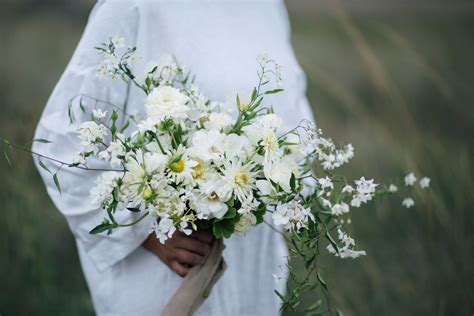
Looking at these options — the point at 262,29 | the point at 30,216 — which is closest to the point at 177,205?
the point at 262,29

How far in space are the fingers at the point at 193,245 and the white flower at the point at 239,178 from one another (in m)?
0.31

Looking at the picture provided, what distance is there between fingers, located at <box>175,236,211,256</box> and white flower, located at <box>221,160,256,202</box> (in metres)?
0.31

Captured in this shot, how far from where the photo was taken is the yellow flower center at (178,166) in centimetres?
148

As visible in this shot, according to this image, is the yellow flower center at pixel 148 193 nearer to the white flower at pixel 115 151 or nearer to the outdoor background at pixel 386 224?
the white flower at pixel 115 151

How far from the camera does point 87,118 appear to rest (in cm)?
192

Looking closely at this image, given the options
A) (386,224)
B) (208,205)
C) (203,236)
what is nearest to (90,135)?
(208,205)

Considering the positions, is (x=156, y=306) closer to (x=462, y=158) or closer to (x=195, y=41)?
(x=195, y=41)

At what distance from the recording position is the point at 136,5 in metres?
1.93

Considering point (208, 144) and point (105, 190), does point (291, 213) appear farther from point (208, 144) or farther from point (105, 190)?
point (105, 190)

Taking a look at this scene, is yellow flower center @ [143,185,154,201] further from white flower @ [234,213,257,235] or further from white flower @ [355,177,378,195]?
white flower @ [355,177,378,195]

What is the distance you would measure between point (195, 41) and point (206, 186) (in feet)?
2.23

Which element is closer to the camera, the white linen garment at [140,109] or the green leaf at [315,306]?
the green leaf at [315,306]

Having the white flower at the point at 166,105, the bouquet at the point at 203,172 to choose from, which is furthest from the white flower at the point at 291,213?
the white flower at the point at 166,105

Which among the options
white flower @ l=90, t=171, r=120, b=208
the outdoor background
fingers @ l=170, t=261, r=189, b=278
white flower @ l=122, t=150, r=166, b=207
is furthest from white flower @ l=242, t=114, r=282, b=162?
the outdoor background
